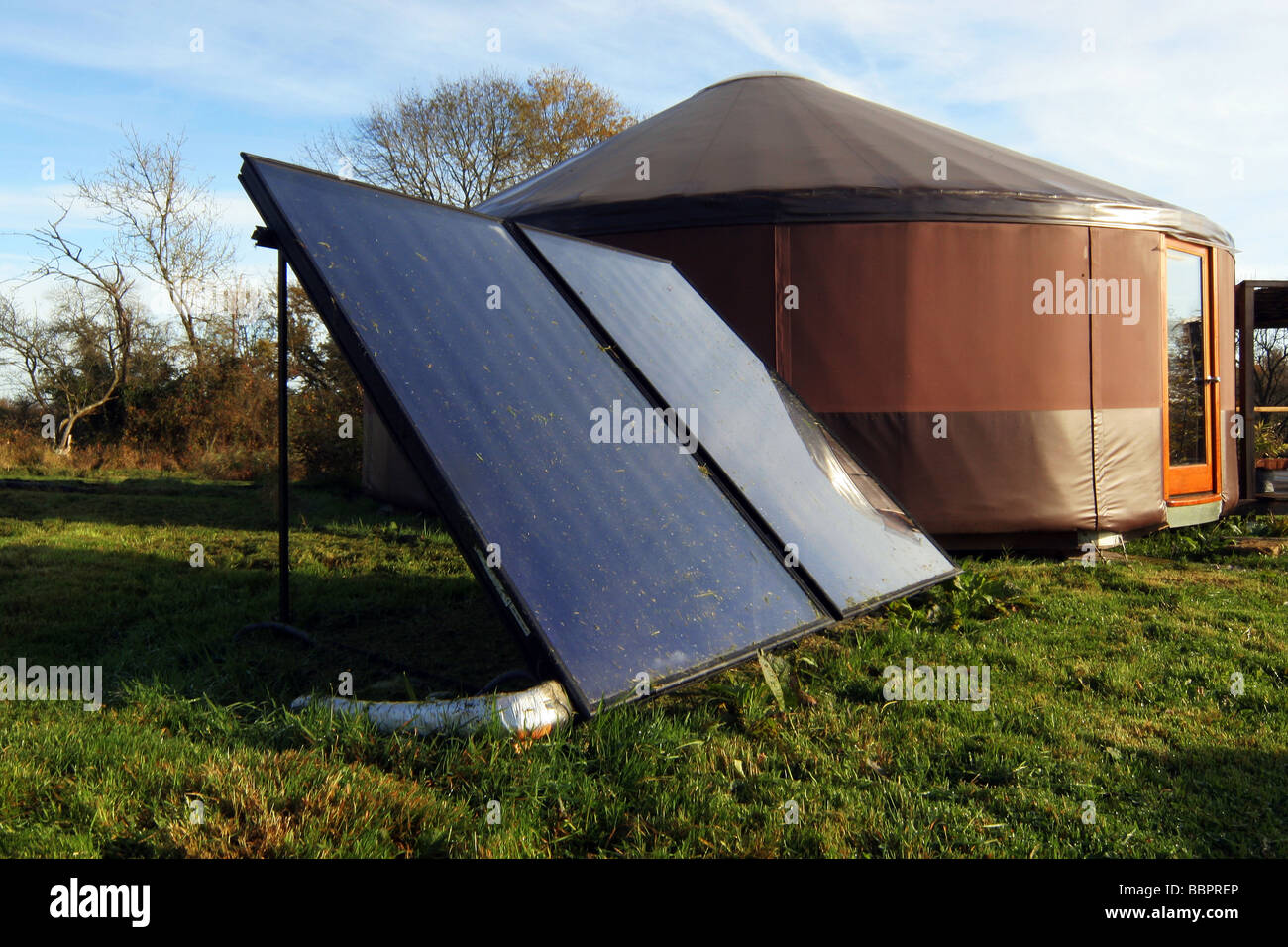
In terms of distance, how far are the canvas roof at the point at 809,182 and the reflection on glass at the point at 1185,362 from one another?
338 mm

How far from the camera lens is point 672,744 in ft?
7.80

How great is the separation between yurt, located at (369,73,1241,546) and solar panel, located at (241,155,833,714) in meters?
3.52

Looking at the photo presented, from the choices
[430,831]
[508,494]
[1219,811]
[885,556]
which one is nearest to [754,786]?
[430,831]

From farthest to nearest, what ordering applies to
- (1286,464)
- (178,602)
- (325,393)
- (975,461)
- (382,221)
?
(325,393), (1286,464), (975,461), (178,602), (382,221)

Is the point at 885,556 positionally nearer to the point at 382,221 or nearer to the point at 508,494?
the point at 508,494

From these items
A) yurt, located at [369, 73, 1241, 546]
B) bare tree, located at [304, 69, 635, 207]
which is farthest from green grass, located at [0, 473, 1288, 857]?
bare tree, located at [304, 69, 635, 207]

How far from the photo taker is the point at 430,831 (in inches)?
72.3

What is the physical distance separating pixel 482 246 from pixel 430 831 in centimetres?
202

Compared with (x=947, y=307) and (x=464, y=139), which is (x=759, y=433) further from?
(x=464, y=139)

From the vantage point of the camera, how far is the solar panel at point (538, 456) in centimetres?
206

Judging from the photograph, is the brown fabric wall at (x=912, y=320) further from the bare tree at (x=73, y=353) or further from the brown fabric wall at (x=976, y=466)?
the bare tree at (x=73, y=353)

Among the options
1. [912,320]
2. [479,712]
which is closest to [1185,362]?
[912,320]

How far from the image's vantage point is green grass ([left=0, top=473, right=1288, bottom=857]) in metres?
1.90

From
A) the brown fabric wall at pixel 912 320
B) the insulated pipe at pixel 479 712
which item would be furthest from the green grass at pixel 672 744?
the brown fabric wall at pixel 912 320
